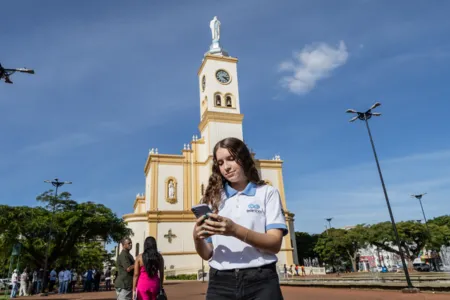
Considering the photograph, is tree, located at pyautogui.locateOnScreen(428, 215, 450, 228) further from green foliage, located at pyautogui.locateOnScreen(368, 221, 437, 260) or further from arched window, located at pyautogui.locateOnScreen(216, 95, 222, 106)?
arched window, located at pyautogui.locateOnScreen(216, 95, 222, 106)

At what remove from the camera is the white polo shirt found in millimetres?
1979

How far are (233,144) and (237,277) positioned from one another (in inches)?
33.3

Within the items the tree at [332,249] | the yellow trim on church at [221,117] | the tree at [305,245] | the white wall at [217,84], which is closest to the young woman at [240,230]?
the yellow trim on church at [221,117]

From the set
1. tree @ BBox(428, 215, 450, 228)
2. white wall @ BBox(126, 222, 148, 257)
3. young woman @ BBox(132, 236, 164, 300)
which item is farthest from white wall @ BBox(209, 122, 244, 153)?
tree @ BBox(428, 215, 450, 228)

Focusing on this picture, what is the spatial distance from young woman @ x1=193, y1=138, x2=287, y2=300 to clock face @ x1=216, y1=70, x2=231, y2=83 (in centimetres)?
3546

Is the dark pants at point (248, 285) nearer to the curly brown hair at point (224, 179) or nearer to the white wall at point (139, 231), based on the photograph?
the curly brown hair at point (224, 179)

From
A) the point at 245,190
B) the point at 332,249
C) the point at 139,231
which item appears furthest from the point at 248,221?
the point at 332,249

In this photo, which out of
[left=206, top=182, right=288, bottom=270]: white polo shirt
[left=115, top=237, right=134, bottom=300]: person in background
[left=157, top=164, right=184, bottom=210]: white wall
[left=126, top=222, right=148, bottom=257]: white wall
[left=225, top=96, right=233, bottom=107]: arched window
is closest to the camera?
[left=206, top=182, right=288, bottom=270]: white polo shirt

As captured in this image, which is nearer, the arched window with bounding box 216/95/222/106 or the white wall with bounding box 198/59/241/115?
the white wall with bounding box 198/59/241/115

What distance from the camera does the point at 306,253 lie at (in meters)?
52.9

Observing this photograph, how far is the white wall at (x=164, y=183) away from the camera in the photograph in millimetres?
33294

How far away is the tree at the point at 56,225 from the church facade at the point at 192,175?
6332 mm

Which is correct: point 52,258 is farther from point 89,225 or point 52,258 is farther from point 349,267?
point 349,267

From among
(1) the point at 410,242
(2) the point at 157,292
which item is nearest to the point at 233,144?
(2) the point at 157,292
